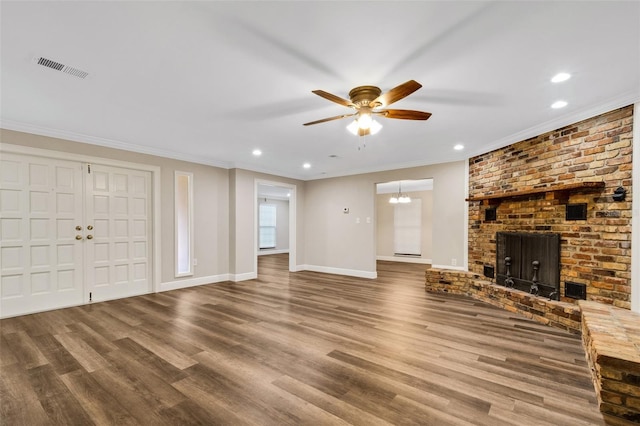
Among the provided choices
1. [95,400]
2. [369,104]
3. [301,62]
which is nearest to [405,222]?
[369,104]

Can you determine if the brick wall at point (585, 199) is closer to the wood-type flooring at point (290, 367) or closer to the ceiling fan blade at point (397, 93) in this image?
A: the wood-type flooring at point (290, 367)

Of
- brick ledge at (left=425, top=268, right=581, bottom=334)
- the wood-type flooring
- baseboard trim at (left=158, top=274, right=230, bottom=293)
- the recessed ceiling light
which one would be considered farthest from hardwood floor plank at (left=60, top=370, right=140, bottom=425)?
brick ledge at (left=425, top=268, right=581, bottom=334)

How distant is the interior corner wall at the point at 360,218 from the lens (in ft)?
18.0

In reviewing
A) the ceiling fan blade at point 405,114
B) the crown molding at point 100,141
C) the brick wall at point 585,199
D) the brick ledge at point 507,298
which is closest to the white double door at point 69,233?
the crown molding at point 100,141

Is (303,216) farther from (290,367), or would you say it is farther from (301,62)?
(301,62)

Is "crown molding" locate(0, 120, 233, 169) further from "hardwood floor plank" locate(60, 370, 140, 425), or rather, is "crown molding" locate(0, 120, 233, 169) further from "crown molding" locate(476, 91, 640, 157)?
"crown molding" locate(476, 91, 640, 157)

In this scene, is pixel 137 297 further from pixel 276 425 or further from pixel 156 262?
pixel 276 425

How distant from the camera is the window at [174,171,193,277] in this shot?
5.58m

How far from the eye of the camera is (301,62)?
2301 millimetres

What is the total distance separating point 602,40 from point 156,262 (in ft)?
20.0

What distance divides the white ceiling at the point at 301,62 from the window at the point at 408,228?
5528mm

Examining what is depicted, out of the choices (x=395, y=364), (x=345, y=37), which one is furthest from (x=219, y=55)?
(x=395, y=364)

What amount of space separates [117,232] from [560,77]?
597cm

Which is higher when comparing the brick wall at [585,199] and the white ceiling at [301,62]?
the white ceiling at [301,62]
